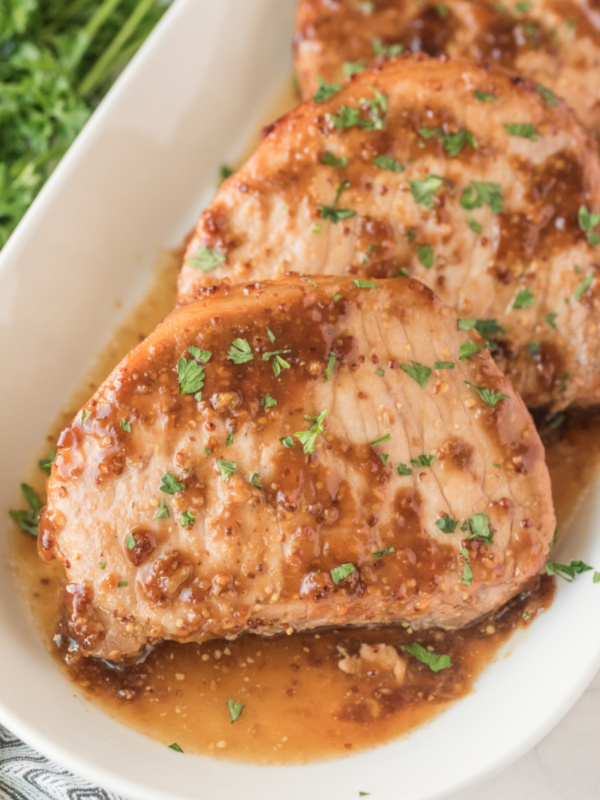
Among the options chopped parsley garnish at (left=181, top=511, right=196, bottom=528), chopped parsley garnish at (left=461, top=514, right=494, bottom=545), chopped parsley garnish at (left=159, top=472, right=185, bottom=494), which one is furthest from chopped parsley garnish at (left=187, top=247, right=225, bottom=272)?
chopped parsley garnish at (left=461, top=514, right=494, bottom=545)

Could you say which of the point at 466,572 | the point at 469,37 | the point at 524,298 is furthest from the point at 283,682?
the point at 469,37

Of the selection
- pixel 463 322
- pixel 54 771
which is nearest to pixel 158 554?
pixel 54 771

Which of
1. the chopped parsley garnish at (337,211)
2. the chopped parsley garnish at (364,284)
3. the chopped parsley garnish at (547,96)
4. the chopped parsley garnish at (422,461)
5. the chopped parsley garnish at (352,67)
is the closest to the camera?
the chopped parsley garnish at (422,461)

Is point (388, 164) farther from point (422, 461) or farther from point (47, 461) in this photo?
point (47, 461)

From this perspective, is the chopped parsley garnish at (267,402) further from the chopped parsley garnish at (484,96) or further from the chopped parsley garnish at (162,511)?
the chopped parsley garnish at (484,96)

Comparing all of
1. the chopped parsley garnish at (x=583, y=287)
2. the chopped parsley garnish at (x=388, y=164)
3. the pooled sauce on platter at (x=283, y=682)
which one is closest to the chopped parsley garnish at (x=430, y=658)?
the pooled sauce on platter at (x=283, y=682)
